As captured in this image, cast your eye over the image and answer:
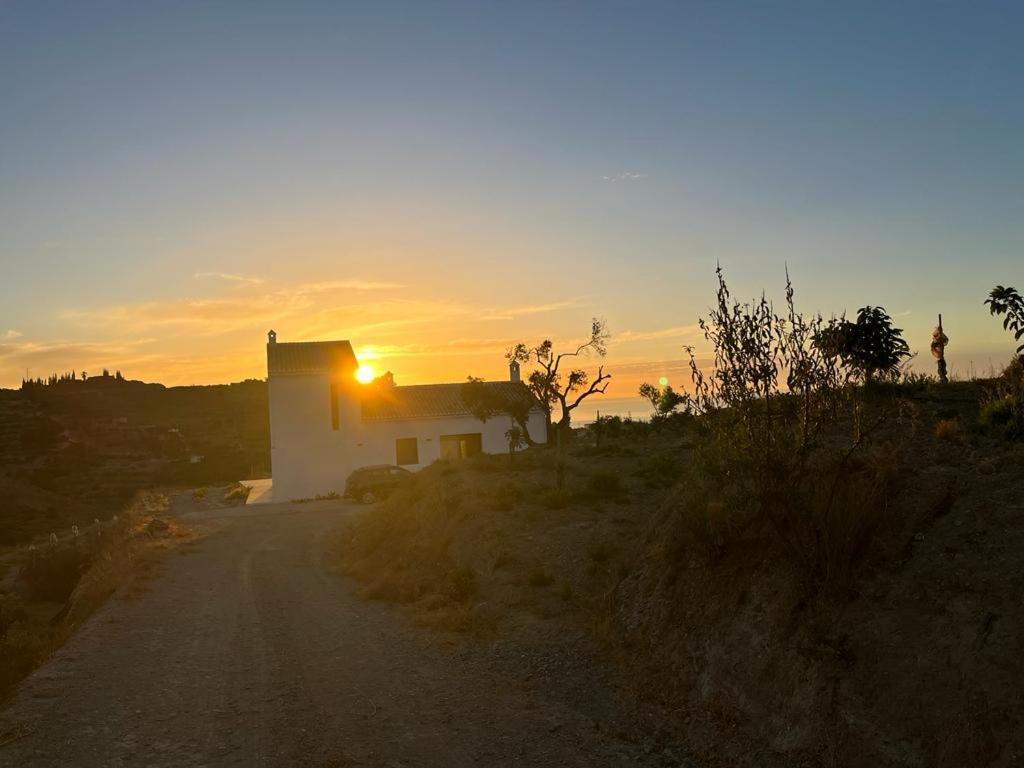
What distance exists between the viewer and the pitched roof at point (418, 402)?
4084 centimetres

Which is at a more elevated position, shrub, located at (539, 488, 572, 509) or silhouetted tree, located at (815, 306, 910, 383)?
silhouetted tree, located at (815, 306, 910, 383)

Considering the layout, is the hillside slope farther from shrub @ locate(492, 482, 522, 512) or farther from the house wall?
the house wall

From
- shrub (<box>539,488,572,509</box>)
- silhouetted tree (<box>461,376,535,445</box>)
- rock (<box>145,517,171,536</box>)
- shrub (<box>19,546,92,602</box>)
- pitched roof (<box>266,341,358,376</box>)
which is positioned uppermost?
pitched roof (<box>266,341,358,376</box>)

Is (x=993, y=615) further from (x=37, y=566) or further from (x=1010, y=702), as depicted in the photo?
(x=37, y=566)

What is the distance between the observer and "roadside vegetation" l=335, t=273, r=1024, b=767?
19.3 feet

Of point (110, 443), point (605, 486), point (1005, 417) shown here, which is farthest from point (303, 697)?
point (110, 443)

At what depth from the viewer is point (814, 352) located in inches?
345

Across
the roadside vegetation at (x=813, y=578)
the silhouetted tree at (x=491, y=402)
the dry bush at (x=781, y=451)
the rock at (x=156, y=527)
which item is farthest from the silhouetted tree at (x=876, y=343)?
the rock at (x=156, y=527)

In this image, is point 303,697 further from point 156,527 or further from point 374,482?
point 374,482

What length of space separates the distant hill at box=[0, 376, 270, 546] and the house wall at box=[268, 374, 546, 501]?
501 inches

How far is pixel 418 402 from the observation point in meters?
43.2

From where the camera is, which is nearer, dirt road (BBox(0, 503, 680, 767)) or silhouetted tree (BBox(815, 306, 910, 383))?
dirt road (BBox(0, 503, 680, 767))

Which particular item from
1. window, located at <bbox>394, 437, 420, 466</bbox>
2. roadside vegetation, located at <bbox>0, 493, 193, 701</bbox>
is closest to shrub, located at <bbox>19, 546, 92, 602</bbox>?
roadside vegetation, located at <bbox>0, 493, 193, 701</bbox>

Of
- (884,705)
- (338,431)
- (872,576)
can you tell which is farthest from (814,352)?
(338,431)
